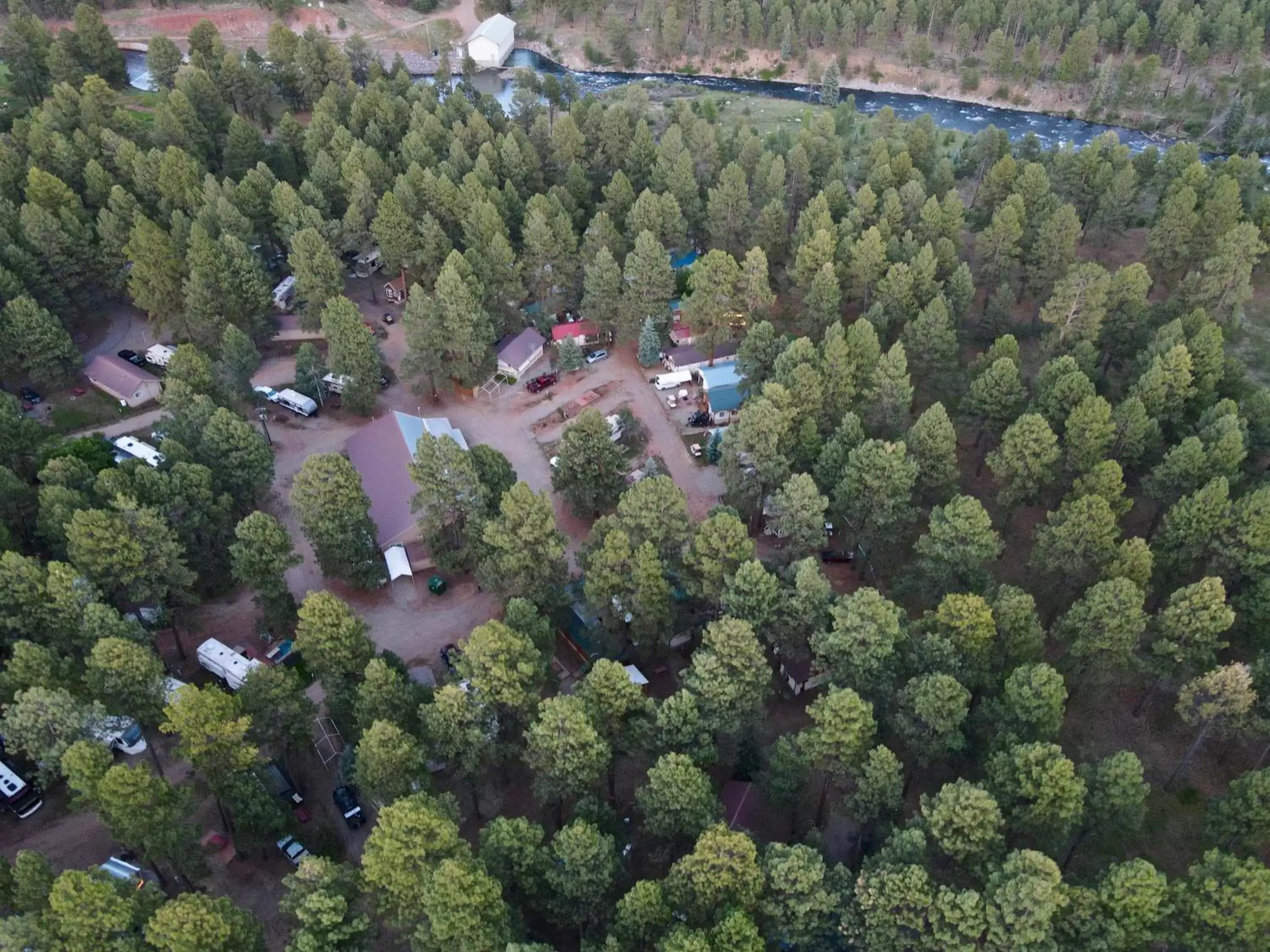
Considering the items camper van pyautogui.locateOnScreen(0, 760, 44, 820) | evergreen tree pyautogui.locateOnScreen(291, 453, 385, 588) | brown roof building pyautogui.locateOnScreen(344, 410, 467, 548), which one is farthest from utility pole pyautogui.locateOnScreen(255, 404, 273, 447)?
camper van pyautogui.locateOnScreen(0, 760, 44, 820)

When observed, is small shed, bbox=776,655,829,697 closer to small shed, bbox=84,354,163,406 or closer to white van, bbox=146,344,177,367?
small shed, bbox=84,354,163,406

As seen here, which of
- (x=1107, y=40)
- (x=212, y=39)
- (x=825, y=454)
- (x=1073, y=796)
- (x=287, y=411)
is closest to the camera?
(x=1073, y=796)

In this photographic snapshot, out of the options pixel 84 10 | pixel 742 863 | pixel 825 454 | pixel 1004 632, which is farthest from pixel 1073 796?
pixel 84 10

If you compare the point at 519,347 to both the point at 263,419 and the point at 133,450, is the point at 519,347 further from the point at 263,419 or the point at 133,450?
the point at 133,450

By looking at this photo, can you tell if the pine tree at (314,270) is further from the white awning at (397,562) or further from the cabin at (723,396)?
the cabin at (723,396)

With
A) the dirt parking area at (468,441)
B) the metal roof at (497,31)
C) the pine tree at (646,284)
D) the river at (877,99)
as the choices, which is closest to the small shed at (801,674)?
the dirt parking area at (468,441)

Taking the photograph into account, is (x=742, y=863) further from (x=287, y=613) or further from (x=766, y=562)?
(x=287, y=613)
